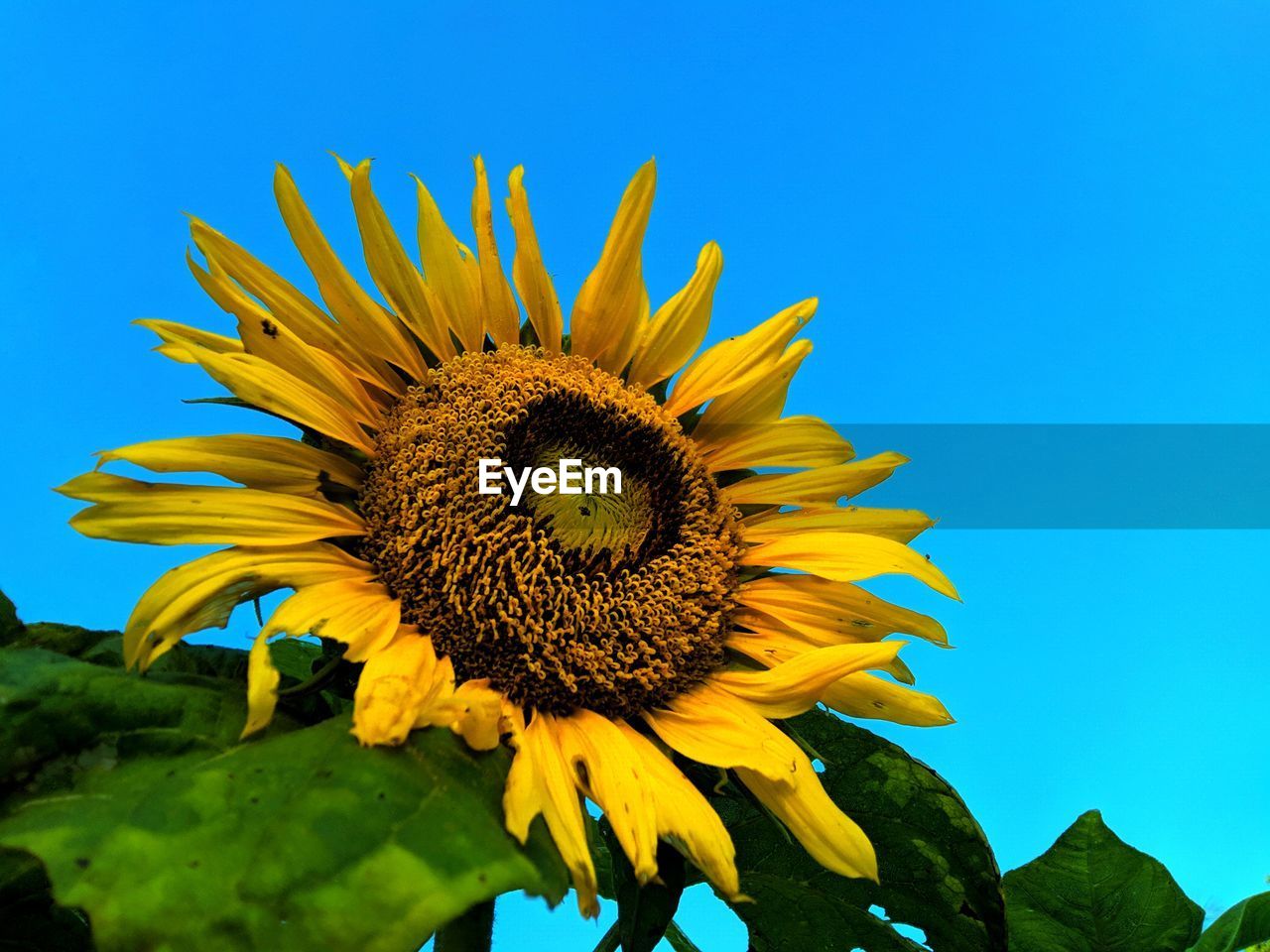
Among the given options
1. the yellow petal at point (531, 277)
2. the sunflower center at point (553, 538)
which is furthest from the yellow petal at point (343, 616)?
the yellow petal at point (531, 277)

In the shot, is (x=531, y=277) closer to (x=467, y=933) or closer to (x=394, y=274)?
(x=394, y=274)

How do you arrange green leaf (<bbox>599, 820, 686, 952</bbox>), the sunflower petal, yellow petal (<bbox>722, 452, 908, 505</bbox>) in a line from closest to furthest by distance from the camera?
green leaf (<bbox>599, 820, 686, 952</bbox>) < the sunflower petal < yellow petal (<bbox>722, 452, 908, 505</bbox>)

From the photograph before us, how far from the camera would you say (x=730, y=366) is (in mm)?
2559

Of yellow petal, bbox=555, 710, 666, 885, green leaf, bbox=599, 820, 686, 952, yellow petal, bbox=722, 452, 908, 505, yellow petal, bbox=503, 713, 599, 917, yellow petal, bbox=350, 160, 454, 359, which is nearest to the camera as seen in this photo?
yellow petal, bbox=503, 713, 599, 917

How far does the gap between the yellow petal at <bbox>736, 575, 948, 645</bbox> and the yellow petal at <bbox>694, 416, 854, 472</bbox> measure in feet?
1.11

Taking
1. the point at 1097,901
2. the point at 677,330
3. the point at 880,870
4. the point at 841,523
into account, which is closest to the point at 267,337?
the point at 677,330

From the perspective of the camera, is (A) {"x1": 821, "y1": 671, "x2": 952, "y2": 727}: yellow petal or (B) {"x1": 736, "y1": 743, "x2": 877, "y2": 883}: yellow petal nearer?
(B) {"x1": 736, "y1": 743, "x2": 877, "y2": 883}: yellow petal

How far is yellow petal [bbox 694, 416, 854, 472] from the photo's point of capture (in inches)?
101

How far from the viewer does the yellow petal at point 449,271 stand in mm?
2219

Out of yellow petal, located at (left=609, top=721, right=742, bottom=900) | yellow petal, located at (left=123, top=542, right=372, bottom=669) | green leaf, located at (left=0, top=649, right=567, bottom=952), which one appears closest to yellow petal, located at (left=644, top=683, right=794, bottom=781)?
yellow petal, located at (left=609, top=721, right=742, bottom=900)

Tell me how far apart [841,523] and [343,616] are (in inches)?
44.4

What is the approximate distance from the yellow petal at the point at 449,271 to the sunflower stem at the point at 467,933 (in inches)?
42.5

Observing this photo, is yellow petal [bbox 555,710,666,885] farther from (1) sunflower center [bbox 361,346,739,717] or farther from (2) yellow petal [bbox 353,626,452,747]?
(2) yellow petal [bbox 353,626,452,747]

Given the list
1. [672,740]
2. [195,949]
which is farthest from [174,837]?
[672,740]
